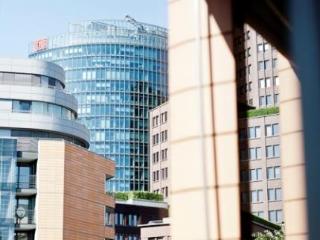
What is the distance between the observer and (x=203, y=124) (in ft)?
12.9

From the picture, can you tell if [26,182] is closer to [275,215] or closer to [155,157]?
[275,215]

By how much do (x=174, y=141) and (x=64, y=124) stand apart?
41.4m

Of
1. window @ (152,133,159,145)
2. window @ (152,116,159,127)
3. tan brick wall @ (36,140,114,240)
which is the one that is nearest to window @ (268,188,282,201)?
tan brick wall @ (36,140,114,240)

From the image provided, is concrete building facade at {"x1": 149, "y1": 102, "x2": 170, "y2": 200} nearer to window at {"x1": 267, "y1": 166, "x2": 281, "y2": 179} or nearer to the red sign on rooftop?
window at {"x1": 267, "y1": 166, "x2": 281, "y2": 179}

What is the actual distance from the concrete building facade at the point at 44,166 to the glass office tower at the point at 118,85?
4355 centimetres

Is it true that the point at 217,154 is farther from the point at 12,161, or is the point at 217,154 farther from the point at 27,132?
the point at 27,132

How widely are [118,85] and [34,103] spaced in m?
50.2

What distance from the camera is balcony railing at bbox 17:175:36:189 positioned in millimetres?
39306

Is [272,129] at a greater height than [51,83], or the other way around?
[51,83]

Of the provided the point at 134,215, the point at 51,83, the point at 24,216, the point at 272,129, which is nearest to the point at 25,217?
the point at 24,216

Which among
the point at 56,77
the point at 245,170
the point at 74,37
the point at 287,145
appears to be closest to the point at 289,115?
the point at 287,145

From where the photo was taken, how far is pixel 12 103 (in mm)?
43688

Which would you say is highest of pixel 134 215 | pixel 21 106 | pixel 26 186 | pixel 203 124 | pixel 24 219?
pixel 21 106

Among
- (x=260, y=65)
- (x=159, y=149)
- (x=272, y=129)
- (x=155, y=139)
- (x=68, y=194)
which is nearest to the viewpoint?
(x=68, y=194)
